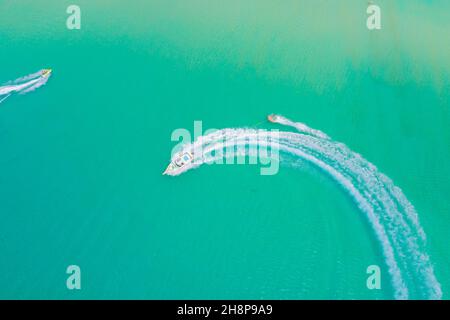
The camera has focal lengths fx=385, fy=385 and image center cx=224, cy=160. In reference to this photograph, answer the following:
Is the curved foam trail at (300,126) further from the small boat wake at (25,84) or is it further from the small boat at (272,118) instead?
the small boat wake at (25,84)

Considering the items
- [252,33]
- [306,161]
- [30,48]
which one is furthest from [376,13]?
[30,48]

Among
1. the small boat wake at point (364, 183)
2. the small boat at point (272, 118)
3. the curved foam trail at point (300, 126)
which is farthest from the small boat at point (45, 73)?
the curved foam trail at point (300, 126)

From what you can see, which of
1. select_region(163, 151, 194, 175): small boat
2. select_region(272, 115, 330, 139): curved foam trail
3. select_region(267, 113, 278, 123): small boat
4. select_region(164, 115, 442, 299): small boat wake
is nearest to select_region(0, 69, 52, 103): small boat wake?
select_region(163, 151, 194, 175): small boat

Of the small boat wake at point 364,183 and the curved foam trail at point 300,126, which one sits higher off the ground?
the curved foam trail at point 300,126

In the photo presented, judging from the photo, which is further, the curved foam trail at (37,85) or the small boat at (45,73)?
the small boat at (45,73)

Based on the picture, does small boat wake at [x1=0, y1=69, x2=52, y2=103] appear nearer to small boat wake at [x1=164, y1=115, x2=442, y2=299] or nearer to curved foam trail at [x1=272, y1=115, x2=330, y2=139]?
small boat wake at [x1=164, y1=115, x2=442, y2=299]

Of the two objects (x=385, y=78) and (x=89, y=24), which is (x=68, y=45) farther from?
(x=385, y=78)
